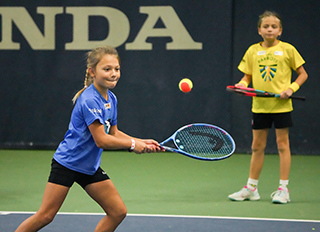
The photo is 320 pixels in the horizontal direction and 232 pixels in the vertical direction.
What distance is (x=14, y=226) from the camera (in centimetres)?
381

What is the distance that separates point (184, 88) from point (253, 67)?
614 mm

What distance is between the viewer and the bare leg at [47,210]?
9.42 ft

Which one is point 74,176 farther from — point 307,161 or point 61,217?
point 307,161

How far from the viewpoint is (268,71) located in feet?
15.5

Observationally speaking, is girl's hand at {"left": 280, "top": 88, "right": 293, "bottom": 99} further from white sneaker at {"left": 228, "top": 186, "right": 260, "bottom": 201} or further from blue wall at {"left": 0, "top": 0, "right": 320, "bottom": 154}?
blue wall at {"left": 0, "top": 0, "right": 320, "bottom": 154}

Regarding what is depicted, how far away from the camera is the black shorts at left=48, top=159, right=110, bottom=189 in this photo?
2.93m

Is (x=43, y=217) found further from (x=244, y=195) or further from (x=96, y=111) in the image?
(x=244, y=195)

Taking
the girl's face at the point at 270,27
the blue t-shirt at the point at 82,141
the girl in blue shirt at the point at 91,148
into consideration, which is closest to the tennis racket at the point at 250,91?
the girl's face at the point at 270,27

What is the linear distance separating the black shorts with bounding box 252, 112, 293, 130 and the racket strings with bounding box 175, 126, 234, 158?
3.78 feet

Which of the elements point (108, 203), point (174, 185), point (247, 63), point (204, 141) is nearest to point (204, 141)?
point (204, 141)

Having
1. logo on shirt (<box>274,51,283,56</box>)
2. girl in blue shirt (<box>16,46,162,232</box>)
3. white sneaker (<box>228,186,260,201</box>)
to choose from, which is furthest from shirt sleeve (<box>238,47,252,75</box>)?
girl in blue shirt (<box>16,46,162,232</box>)

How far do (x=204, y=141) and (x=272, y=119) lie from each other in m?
1.27

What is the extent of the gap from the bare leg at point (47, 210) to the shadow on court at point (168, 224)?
866 millimetres

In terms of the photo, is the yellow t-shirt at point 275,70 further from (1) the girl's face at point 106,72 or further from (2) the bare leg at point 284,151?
(1) the girl's face at point 106,72
